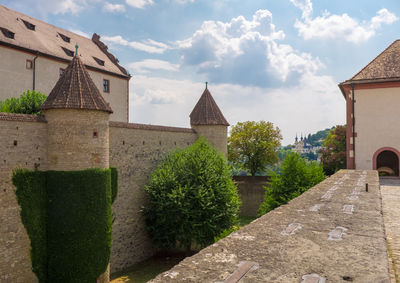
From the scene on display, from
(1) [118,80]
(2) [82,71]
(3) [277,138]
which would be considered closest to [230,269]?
(2) [82,71]

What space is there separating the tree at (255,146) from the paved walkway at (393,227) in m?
27.2

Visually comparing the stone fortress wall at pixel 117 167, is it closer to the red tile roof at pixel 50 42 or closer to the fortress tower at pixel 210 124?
the fortress tower at pixel 210 124

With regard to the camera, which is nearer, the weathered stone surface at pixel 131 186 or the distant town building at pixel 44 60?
the weathered stone surface at pixel 131 186

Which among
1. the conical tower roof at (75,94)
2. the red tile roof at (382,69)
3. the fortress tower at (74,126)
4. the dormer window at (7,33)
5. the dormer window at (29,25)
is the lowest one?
the fortress tower at (74,126)

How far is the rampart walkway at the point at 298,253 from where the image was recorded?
10.4ft

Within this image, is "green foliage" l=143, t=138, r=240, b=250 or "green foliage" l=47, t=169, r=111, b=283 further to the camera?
"green foliage" l=143, t=138, r=240, b=250

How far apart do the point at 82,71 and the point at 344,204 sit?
1340cm

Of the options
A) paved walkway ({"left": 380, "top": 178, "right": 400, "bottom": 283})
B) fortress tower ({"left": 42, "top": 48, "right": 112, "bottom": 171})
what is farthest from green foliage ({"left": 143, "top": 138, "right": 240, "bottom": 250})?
paved walkway ({"left": 380, "top": 178, "right": 400, "bottom": 283})

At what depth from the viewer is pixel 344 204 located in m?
6.82

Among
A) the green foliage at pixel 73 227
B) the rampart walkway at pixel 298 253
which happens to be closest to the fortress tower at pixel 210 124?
the green foliage at pixel 73 227

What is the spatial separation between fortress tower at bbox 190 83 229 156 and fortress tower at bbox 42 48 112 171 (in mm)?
11531

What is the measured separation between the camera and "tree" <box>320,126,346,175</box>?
2806cm

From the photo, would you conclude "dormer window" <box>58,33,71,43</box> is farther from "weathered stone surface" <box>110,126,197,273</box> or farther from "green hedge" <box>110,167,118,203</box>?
"green hedge" <box>110,167,118,203</box>

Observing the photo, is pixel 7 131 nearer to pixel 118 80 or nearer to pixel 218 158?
pixel 218 158
